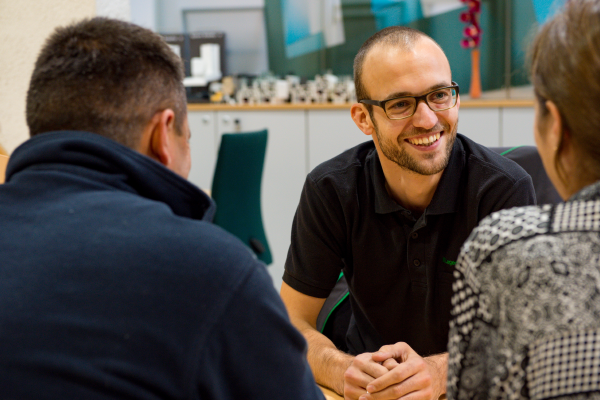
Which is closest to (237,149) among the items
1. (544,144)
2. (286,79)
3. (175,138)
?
(286,79)

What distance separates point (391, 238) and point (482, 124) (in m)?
2.33

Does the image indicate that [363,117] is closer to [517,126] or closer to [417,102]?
[417,102]

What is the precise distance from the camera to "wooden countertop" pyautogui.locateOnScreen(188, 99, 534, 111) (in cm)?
346

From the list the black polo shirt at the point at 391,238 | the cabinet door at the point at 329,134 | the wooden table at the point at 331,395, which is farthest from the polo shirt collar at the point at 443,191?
the cabinet door at the point at 329,134

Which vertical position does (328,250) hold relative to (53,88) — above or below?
below

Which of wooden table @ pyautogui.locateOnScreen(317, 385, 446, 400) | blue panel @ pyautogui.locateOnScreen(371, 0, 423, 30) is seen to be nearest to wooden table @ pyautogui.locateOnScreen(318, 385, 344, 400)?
wooden table @ pyautogui.locateOnScreen(317, 385, 446, 400)

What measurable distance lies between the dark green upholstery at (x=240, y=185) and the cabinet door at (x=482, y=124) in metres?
1.24

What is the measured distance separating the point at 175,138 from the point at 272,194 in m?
3.03

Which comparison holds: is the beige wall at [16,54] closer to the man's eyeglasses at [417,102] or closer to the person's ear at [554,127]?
the man's eyeglasses at [417,102]

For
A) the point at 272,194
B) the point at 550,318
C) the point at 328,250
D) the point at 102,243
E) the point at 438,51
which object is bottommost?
the point at 272,194

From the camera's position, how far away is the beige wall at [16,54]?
2.39 m

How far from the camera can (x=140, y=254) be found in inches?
26.2

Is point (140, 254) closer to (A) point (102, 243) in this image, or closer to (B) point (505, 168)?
(A) point (102, 243)

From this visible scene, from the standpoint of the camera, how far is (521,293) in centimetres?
66
